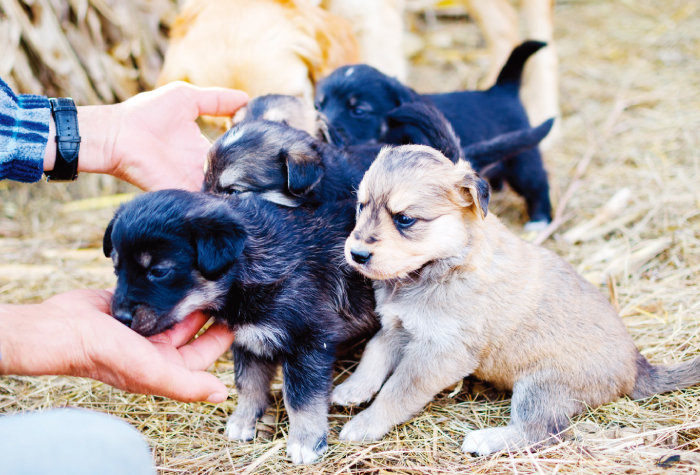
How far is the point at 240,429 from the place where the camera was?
314 cm

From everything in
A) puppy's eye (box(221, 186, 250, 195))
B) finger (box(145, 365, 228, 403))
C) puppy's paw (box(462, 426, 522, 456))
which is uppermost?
puppy's eye (box(221, 186, 250, 195))

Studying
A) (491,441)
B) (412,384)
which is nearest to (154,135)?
(412,384)

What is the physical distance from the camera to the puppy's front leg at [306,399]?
289cm

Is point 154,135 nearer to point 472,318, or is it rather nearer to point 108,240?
point 108,240

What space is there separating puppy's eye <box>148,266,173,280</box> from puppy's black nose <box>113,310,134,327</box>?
0.18 m

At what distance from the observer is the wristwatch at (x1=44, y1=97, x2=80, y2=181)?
3.39 meters

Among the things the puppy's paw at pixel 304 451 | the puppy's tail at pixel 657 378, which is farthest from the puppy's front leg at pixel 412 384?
the puppy's tail at pixel 657 378

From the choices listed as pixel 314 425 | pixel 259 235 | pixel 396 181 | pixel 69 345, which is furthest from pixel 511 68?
pixel 69 345

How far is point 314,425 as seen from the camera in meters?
2.91

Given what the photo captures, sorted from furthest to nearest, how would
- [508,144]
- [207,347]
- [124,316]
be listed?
[508,144] → [207,347] → [124,316]

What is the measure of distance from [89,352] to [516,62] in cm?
419

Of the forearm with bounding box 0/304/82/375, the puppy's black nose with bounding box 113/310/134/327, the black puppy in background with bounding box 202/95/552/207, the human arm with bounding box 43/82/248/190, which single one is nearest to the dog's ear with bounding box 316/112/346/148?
the black puppy in background with bounding box 202/95/552/207

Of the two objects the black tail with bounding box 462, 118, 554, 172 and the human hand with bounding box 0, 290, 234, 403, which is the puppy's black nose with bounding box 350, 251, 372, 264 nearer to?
the human hand with bounding box 0, 290, 234, 403

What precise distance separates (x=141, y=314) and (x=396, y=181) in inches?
50.7
